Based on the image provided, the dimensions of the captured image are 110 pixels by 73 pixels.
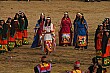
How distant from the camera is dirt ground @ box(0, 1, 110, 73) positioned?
1986cm

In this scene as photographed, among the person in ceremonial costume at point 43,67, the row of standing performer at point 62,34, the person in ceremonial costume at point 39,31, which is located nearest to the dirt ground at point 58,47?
the person in ceremonial costume at point 39,31

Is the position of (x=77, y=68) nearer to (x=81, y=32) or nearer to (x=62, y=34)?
(x=81, y=32)

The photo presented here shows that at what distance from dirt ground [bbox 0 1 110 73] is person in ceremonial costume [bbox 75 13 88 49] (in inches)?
14.4

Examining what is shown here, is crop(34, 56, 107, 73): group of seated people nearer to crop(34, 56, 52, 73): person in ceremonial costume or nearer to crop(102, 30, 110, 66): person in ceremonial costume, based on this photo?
crop(34, 56, 52, 73): person in ceremonial costume

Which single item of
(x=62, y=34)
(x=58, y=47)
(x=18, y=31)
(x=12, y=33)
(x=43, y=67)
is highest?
(x=43, y=67)

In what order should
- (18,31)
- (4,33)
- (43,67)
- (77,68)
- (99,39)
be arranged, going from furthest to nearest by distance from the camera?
(18,31), (4,33), (99,39), (43,67), (77,68)

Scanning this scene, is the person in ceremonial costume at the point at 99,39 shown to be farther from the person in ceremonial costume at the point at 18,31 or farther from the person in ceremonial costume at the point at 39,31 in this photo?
the person in ceremonial costume at the point at 18,31

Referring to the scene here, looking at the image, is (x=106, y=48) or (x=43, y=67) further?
(x=106, y=48)

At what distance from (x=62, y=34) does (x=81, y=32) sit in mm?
1893

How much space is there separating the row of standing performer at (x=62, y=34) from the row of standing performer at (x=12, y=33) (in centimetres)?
83

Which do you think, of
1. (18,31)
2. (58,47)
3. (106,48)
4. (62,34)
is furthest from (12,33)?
(106,48)

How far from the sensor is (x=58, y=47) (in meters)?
24.6

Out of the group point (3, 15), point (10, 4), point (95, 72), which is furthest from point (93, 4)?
point (95, 72)

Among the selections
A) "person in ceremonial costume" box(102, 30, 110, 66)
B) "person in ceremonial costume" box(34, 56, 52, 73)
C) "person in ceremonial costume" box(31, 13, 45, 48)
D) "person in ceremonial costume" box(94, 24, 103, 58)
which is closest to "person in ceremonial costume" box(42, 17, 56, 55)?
"person in ceremonial costume" box(31, 13, 45, 48)
